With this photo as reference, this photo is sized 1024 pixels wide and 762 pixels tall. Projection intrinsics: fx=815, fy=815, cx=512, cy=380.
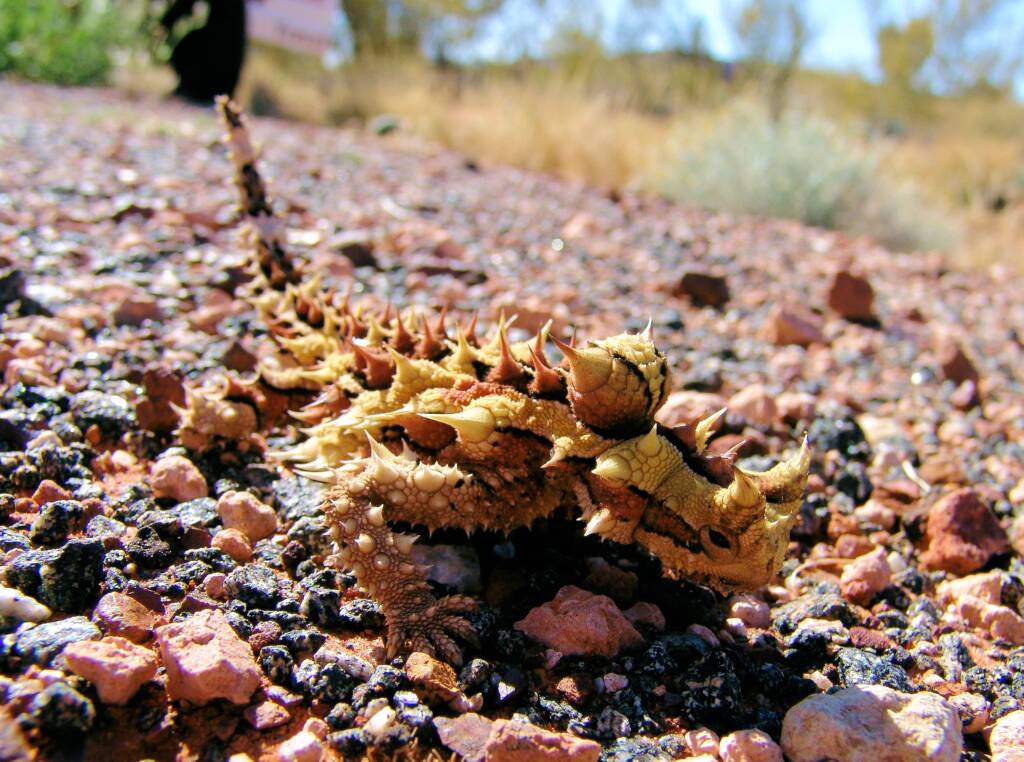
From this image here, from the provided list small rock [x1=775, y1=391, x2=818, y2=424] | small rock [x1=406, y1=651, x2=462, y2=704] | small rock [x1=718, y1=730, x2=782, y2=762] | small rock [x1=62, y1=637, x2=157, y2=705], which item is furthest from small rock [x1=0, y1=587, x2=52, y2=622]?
small rock [x1=775, y1=391, x2=818, y2=424]

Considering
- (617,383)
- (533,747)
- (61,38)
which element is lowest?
(533,747)

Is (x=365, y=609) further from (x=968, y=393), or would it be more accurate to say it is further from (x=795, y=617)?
(x=968, y=393)

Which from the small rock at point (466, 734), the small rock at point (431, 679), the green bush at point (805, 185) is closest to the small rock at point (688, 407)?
the small rock at point (431, 679)

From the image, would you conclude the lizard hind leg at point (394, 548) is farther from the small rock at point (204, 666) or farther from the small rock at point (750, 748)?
the small rock at point (750, 748)

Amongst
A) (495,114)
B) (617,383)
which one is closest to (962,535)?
(617,383)

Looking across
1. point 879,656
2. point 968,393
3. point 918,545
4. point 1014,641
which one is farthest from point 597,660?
point 968,393

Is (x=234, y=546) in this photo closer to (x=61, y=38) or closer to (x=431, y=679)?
(x=431, y=679)
